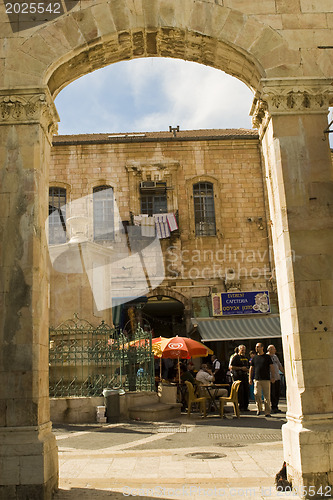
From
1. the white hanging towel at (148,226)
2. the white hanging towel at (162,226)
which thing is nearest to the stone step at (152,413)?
the white hanging towel at (162,226)

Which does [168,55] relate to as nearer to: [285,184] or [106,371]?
[285,184]

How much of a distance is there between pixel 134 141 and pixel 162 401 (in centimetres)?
1485

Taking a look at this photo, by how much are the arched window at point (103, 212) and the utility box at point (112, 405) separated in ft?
40.8

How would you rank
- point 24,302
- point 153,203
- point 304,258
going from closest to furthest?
point 24,302 < point 304,258 < point 153,203

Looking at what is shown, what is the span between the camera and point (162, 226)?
24859 mm

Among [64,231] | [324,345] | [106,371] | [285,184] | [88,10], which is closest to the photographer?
[324,345]

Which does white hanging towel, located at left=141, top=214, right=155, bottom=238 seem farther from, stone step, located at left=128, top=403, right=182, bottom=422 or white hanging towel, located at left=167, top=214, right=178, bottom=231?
stone step, located at left=128, top=403, right=182, bottom=422

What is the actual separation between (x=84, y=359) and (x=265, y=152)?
810cm

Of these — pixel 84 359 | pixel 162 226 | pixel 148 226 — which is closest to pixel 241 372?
pixel 84 359

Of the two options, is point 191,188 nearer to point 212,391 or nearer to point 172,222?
point 172,222

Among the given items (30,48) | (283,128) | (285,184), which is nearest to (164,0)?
(30,48)

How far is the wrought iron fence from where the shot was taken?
44.2ft

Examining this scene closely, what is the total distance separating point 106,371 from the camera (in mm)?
13773

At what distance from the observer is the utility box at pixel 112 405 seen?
43.4 feet
